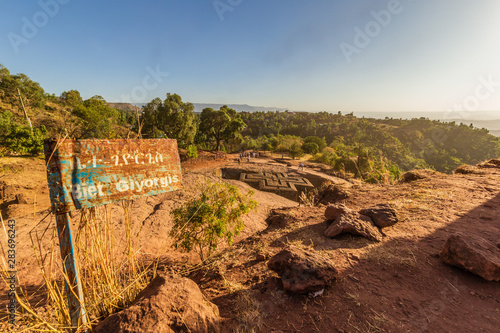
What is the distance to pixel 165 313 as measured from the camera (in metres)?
1.79

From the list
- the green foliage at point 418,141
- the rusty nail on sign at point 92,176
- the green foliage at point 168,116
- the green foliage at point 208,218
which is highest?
the green foliage at point 168,116

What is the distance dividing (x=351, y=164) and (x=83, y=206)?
17.3m

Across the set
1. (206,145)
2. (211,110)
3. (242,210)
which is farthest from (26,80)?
(242,210)

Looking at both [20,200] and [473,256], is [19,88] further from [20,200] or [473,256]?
[473,256]

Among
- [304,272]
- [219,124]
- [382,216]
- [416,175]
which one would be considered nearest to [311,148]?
[219,124]

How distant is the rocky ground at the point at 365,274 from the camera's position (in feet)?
7.19

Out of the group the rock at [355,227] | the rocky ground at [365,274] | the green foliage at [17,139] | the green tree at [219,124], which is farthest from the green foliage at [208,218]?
the green tree at [219,124]

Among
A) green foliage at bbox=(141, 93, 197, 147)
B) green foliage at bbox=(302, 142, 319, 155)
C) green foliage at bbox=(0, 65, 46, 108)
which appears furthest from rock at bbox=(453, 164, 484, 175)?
green foliage at bbox=(0, 65, 46, 108)

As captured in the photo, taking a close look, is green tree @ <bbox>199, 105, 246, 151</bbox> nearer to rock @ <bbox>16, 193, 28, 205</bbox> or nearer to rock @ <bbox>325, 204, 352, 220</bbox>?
rock @ <bbox>16, 193, 28, 205</bbox>

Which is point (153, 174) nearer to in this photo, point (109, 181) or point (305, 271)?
point (109, 181)

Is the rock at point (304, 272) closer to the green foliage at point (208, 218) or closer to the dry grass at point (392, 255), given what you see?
the dry grass at point (392, 255)

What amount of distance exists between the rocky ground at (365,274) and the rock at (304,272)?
40 millimetres

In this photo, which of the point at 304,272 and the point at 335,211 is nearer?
the point at 304,272

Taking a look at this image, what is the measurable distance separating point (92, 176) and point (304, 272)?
2529mm
